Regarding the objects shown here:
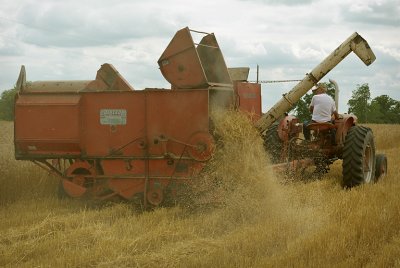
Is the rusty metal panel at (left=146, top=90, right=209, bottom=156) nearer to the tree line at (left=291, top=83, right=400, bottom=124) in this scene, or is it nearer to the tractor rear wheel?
the tractor rear wheel

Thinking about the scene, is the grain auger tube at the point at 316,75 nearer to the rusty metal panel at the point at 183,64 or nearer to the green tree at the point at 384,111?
the rusty metal panel at the point at 183,64

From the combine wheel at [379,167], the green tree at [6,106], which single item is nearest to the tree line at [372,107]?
the green tree at [6,106]

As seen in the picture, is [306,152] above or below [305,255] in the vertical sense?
above

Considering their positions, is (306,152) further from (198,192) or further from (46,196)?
(46,196)

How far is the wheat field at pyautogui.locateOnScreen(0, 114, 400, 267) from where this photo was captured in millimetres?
4652

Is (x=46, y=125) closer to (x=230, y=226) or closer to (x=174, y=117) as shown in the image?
(x=174, y=117)

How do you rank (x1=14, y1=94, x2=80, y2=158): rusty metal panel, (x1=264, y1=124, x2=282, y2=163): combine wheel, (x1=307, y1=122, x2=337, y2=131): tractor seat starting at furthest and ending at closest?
(x1=264, y1=124, x2=282, y2=163): combine wheel < (x1=307, y1=122, x2=337, y2=131): tractor seat < (x1=14, y1=94, x2=80, y2=158): rusty metal panel

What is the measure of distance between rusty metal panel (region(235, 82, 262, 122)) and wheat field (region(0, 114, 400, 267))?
0.94 metres

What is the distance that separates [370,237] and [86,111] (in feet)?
13.3

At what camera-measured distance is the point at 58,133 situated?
7.46 metres

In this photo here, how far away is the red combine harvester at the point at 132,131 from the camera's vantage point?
23.2 ft

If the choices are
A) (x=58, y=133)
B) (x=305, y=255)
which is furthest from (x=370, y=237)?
(x=58, y=133)

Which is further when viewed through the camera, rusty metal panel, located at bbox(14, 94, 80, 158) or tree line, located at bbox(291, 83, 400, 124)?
tree line, located at bbox(291, 83, 400, 124)

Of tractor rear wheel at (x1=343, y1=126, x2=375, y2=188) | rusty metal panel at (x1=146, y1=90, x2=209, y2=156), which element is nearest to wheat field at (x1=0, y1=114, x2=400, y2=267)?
tractor rear wheel at (x1=343, y1=126, x2=375, y2=188)
